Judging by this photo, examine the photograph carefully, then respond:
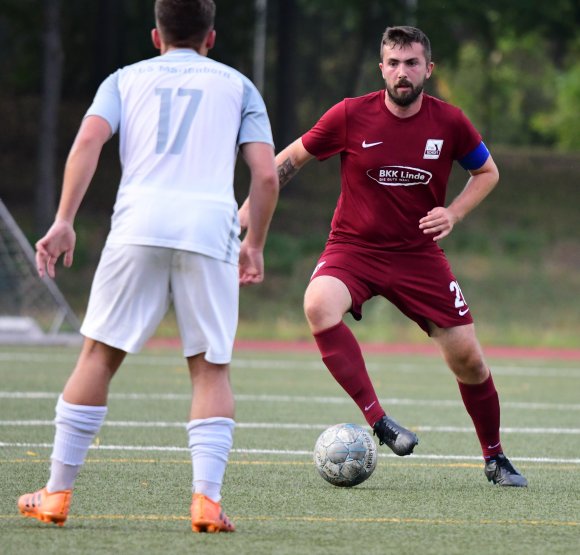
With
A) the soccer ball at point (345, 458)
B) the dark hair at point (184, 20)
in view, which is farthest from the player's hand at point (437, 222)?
the dark hair at point (184, 20)

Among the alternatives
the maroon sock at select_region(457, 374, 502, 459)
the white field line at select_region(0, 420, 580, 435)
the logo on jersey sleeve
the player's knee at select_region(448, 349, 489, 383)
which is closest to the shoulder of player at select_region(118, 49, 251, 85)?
the logo on jersey sleeve

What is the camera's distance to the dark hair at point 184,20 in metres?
4.79

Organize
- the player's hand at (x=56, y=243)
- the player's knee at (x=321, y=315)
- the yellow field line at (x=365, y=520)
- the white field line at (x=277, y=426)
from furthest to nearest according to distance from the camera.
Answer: the white field line at (x=277, y=426)
the player's knee at (x=321, y=315)
the yellow field line at (x=365, y=520)
the player's hand at (x=56, y=243)

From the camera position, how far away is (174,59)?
4.86 metres

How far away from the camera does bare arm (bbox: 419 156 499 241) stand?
6.38 m

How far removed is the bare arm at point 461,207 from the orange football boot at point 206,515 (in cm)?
205

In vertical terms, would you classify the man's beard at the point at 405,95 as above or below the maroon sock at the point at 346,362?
above

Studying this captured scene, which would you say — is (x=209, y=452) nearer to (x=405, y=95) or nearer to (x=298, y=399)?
(x=405, y=95)

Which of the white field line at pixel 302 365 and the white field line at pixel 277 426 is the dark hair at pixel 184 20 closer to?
the white field line at pixel 277 426

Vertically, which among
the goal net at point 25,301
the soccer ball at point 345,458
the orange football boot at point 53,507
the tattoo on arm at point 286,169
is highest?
the tattoo on arm at point 286,169

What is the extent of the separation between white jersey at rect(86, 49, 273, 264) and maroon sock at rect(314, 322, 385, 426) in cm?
176

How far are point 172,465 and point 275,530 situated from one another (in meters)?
2.02

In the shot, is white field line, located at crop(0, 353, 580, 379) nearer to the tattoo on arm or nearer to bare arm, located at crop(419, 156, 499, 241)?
the tattoo on arm

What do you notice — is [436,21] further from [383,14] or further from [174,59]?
[174,59]
